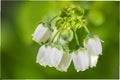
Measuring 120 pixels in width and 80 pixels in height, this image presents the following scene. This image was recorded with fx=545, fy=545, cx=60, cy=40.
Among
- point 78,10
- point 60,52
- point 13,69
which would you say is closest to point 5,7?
point 13,69

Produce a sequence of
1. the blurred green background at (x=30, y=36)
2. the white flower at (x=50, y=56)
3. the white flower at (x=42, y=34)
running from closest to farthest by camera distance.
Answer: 1. the white flower at (x=50, y=56)
2. the white flower at (x=42, y=34)
3. the blurred green background at (x=30, y=36)

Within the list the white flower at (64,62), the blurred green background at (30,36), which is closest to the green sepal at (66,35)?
the white flower at (64,62)

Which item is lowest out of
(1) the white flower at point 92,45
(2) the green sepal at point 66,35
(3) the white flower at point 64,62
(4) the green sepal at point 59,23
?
(3) the white flower at point 64,62

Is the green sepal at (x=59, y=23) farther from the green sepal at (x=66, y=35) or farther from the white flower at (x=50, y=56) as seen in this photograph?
the white flower at (x=50, y=56)

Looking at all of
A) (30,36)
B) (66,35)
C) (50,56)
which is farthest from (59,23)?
(30,36)

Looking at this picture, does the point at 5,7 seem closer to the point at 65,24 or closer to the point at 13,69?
the point at 13,69

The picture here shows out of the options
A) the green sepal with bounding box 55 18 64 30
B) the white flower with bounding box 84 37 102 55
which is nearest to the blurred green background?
the green sepal with bounding box 55 18 64 30

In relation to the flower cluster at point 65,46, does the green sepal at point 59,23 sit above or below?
above

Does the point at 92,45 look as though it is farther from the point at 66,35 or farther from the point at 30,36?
the point at 30,36
